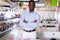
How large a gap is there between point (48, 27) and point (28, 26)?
0.27 metres

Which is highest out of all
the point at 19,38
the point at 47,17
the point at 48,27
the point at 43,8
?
→ the point at 43,8

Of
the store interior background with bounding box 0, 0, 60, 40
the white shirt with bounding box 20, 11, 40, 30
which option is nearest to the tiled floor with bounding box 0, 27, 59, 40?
the store interior background with bounding box 0, 0, 60, 40

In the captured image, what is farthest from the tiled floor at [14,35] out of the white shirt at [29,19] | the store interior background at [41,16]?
the white shirt at [29,19]

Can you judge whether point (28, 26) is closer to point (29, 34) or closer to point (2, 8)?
point (29, 34)

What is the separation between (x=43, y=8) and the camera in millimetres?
1935

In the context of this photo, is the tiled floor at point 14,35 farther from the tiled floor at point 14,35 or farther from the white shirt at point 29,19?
the white shirt at point 29,19

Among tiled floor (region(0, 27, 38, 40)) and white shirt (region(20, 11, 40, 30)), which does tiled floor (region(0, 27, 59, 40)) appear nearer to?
tiled floor (region(0, 27, 38, 40))

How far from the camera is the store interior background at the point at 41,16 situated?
191 centimetres

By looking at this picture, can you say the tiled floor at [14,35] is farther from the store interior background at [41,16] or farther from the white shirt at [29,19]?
the white shirt at [29,19]

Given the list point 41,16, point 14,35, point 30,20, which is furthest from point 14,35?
point 41,16

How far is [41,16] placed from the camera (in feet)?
6.27

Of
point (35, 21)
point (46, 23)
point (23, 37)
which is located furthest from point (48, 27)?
point (23, 37)

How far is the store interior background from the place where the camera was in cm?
191

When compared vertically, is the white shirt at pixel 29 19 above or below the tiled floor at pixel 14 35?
above
